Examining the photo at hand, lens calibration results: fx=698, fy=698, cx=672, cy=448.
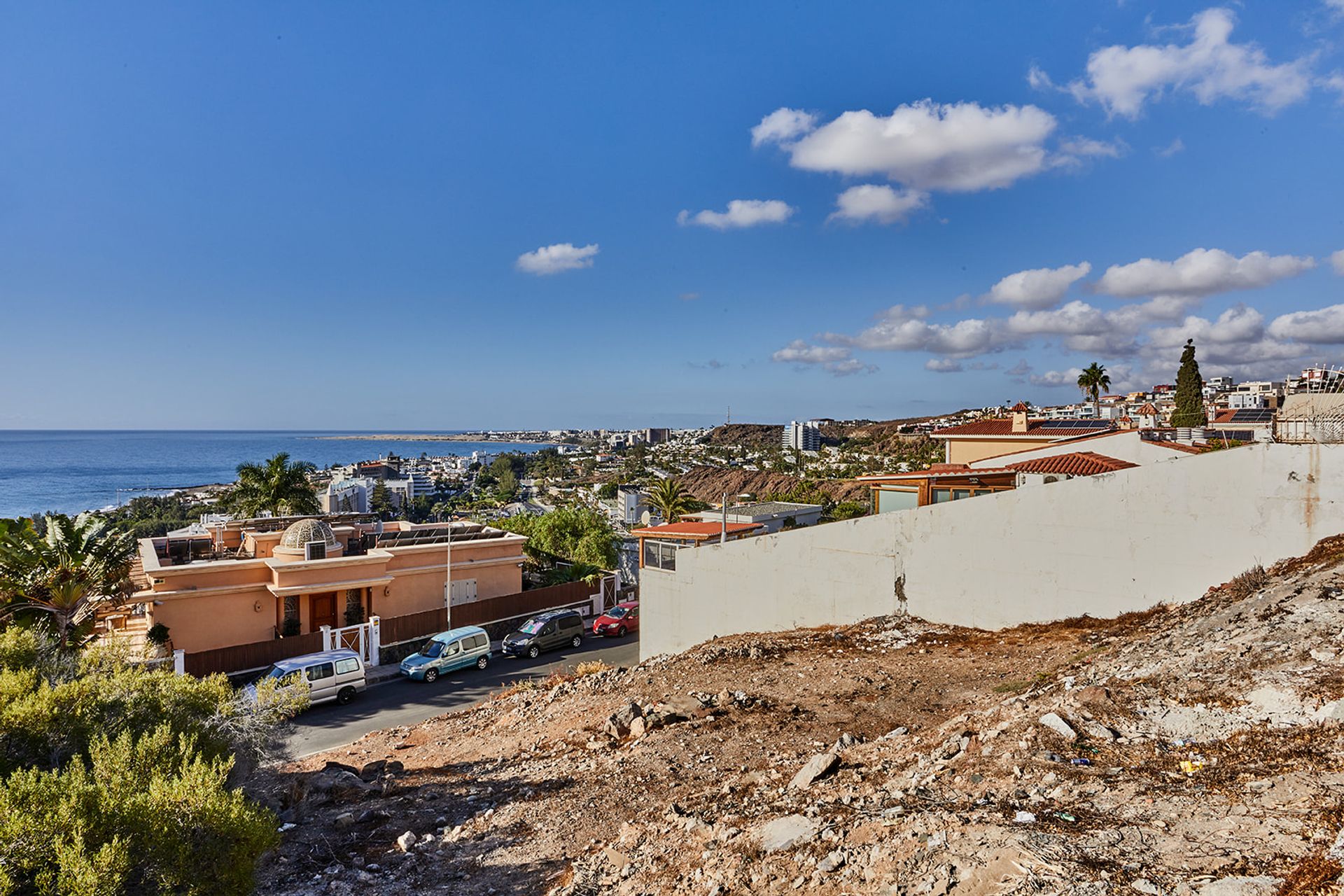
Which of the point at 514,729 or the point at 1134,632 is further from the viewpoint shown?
the point at 514,729

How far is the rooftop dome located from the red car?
1001 centimetres

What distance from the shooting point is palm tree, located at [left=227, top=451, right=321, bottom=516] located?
33.5 meters

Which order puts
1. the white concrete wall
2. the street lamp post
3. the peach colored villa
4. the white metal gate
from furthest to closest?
the street lamp post < the white metal gate < the peach colored villa < the white concrete wall

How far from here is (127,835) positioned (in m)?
5.16

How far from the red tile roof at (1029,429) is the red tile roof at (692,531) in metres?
13.4

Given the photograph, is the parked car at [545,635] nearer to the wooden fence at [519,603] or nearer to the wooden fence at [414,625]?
the wooden fence at [519,603]

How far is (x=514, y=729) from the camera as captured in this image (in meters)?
12.3

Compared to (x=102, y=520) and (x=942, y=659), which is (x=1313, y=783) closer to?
(x=942, y=659)

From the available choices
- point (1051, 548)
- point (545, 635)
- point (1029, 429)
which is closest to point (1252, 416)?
point (1029, 429)

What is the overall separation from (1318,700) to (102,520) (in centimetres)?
2429

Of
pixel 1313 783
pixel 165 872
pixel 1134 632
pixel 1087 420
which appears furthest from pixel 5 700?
pixel 1087 420

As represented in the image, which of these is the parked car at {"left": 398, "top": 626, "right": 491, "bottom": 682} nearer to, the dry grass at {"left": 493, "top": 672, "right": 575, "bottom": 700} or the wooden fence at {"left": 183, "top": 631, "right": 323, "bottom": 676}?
the wooden fence at {"left": 183, "top": 631, "right": 323, "bottom": 676}

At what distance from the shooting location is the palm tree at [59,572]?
17172 millimetres

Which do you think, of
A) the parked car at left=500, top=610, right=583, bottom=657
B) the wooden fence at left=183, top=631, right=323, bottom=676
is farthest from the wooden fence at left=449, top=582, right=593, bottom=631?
the wooden fence at left=183, top=631, right=323, bottom=676
